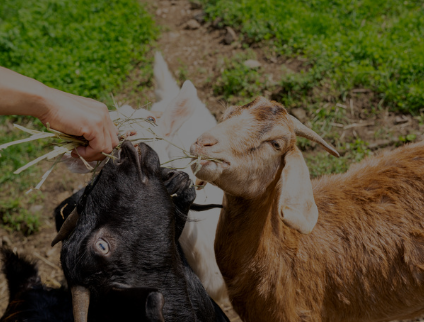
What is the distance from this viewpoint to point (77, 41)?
241 inches

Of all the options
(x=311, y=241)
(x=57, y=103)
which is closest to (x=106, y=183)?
(x=57, y=103)

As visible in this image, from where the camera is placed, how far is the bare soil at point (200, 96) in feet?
14.8

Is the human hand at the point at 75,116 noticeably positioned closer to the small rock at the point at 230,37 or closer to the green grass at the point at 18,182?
the green grass at the point at 18,182

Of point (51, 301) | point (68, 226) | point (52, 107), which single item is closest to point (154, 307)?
point (68, 226)

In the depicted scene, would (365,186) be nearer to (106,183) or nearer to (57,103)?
(106,183)

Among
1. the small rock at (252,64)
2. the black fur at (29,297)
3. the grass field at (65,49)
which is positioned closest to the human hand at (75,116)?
the black fur at (29,297)

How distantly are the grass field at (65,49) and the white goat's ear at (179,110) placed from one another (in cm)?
246

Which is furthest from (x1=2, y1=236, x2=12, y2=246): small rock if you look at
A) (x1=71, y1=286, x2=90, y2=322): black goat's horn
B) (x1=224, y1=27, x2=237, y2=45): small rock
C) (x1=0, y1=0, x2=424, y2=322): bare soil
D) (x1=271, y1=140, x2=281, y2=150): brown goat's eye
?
(x1=224, y1=27, x2=237, y2=45): small rock

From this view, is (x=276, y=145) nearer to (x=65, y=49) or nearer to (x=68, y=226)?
(x=68, y=226)

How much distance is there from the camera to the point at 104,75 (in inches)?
227

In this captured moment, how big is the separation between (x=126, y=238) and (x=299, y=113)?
10.5ft

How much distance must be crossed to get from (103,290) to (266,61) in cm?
412

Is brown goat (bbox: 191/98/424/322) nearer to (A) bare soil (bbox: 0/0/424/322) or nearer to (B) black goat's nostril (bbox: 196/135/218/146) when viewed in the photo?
(B) black goat's nostril (bbox: 196/135/218/146)

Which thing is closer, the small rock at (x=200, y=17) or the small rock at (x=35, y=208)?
the small rock at (x=35, y=208)
